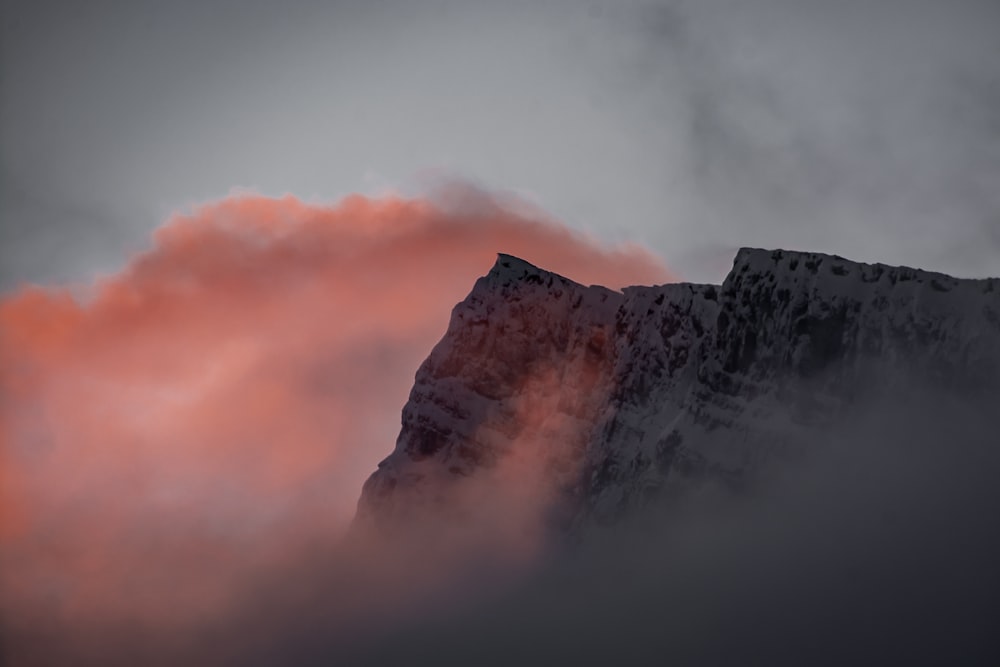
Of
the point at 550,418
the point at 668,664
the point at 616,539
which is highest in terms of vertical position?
the point at 550,418

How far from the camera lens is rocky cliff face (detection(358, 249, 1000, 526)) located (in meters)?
138

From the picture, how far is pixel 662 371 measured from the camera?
6560 inches

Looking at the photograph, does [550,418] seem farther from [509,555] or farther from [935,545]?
[935,545]

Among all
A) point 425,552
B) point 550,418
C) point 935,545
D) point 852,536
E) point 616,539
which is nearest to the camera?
point 935,545

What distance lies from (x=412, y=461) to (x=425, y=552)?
15.0 metres

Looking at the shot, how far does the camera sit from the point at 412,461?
200 m

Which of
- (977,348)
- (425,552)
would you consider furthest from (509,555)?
(977,348)

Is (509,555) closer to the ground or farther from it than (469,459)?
closer to the ground

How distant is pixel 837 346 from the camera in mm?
141500

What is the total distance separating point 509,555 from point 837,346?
70.5 m

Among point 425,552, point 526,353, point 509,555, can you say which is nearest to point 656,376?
point 526,353

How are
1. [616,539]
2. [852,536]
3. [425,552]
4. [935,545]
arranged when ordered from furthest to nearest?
[425,552] < [616,539] < [852,536] < [935,545]

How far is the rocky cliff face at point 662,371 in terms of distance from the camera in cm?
13788

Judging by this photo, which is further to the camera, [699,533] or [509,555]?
[509,555]
